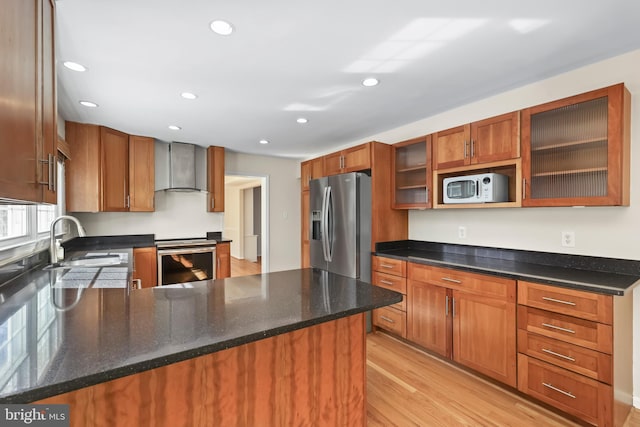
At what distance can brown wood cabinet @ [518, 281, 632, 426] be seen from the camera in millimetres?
1646

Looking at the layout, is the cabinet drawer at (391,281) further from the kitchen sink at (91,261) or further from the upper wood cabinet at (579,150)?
the kitchen sink at (91,261)

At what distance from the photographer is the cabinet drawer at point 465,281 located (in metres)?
2.08

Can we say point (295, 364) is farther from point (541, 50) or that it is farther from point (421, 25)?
point (541, 50)

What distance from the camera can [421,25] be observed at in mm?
1622

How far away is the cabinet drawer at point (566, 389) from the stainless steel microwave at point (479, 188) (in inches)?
46.7

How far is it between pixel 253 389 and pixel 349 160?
286 cm

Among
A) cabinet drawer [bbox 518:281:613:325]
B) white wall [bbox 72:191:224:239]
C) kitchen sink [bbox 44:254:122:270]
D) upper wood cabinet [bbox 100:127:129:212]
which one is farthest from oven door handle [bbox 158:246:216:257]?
cabinet drawer [bbox 518:281:613:325]

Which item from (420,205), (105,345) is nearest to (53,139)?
(105,345)

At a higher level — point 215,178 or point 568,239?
point 215,178

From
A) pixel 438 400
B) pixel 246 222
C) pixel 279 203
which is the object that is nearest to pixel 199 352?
pixel 438 400

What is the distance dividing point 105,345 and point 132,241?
382 cm

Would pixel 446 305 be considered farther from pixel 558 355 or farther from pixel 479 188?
pixel 479 188

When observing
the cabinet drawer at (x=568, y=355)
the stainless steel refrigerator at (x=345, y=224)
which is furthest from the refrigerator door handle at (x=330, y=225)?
the cabinet drawer at (x=568, y=355)

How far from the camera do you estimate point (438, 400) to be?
204 centimetres
